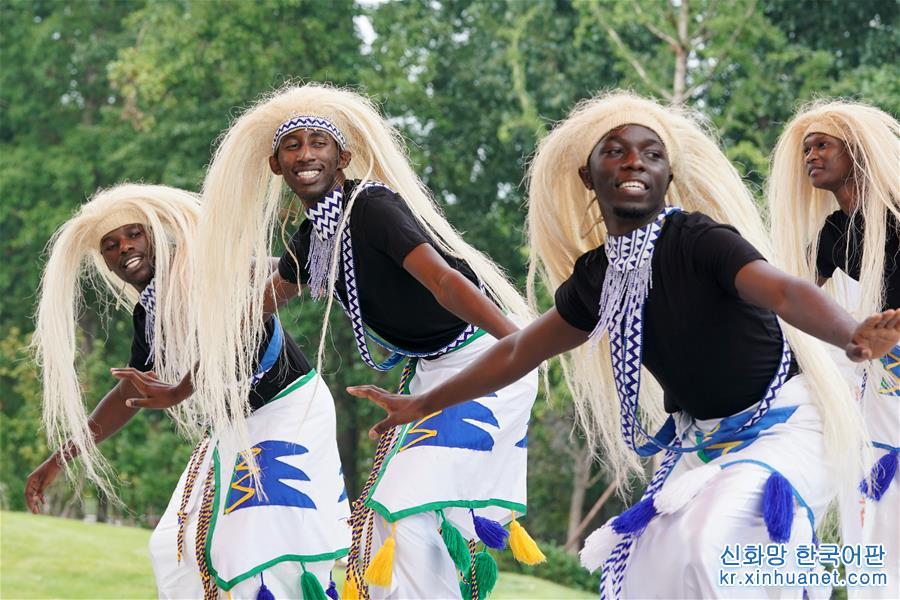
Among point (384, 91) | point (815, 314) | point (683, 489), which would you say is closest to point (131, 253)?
point (683, 489)

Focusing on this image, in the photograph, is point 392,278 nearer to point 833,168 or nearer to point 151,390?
point 151,390

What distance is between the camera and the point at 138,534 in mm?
11312

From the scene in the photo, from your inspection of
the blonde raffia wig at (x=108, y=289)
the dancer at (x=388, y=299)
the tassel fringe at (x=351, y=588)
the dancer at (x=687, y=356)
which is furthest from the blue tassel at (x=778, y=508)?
the blonde raffia wig at (x=108, y=289)

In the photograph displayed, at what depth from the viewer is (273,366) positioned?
528 cm

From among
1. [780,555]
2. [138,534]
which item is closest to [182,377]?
[780,555]

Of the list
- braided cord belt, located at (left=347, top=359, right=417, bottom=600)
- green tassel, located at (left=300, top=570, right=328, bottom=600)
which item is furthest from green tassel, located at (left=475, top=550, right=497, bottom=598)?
green tassel, located at (left=300, top=570, right=328, bottom=600)

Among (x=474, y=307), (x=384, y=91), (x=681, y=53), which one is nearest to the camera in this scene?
(x=474, y=307)

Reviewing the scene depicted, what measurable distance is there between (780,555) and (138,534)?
858 centimetres

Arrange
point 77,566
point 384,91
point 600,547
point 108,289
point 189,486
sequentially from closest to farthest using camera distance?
1. point 600,547
2. point 189,486
3. point 108,289
4. point 77,566
5. point 384,91

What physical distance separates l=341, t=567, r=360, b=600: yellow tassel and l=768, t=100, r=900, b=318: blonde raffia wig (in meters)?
2.00

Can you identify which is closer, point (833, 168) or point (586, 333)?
point (586, 333)

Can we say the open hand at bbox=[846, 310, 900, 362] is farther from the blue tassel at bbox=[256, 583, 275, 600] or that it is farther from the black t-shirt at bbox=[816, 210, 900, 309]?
the blue tassel at bbox=[256, 583, 275, 600]

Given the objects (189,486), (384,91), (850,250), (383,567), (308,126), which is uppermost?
(384,91)

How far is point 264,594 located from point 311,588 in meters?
0.18
